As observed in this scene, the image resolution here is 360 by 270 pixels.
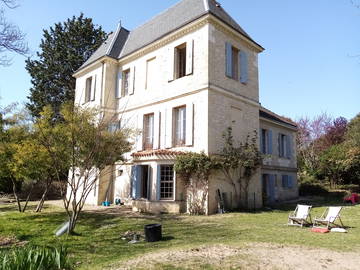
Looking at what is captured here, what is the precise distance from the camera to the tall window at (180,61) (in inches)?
635

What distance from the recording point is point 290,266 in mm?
5488

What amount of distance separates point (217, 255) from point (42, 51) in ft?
111

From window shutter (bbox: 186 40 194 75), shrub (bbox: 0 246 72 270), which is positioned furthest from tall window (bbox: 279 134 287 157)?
shrub (bbox: 0 246 72 270)

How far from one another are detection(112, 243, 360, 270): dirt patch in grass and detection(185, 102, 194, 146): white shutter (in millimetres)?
7944

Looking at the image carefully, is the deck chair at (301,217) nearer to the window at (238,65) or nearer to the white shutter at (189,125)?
the white shutter at (189,125)

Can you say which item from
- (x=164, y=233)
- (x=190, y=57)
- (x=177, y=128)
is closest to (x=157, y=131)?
(x=177, y=128)

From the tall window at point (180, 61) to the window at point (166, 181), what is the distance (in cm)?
541

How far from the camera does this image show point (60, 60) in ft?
105

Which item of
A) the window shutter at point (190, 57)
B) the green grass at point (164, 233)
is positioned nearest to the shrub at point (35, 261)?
the green grass at point (164, 233)

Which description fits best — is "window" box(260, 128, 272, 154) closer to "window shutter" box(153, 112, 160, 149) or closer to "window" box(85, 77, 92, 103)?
"window shutter" box(153, 112, 160, 149)

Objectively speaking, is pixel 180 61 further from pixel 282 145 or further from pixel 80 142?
pixel 282 145

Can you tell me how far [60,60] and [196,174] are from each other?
Answer: 25.3 metres

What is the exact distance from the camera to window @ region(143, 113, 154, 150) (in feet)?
55.8

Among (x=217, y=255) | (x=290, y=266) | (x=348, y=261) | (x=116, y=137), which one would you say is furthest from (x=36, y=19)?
(x=348, y=261)
